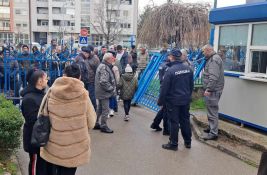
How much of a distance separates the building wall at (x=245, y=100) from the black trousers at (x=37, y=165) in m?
4.53

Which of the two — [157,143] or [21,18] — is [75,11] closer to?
[21,18]

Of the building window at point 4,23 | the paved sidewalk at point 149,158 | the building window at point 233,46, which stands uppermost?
the building window at point 4,23

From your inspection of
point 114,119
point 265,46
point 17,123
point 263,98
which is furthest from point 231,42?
point 17,123

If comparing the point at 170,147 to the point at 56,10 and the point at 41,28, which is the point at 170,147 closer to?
the point at 56,10

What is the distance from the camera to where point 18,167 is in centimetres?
510

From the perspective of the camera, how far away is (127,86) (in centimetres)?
834

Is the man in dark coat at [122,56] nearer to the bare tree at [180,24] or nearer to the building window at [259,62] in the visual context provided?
the building window at [259,62]

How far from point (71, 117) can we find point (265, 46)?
4.69 metres

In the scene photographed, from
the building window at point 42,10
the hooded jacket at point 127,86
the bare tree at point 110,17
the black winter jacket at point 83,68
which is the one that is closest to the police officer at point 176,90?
the hooded jacket at point 127,86

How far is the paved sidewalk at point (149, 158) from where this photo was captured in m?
5.27

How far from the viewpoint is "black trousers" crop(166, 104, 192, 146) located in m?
6.11

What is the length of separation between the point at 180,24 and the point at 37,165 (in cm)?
1538

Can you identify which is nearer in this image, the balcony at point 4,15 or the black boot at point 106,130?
the black boot at point 106,130

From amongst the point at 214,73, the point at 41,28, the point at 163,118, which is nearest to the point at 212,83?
the point at 214,73
